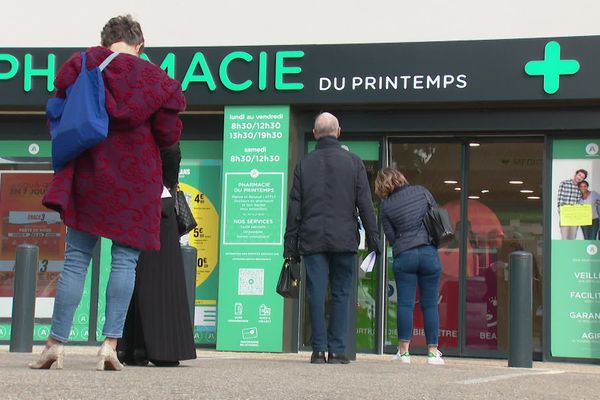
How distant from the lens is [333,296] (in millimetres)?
7707

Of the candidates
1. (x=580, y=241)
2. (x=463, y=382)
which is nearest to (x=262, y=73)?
(x=580, y=241)

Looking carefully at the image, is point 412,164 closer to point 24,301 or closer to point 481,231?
point 481,231

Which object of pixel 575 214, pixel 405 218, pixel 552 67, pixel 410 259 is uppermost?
pixel 552 67

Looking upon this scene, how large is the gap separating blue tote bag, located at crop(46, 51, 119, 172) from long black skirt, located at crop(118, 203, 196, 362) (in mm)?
941

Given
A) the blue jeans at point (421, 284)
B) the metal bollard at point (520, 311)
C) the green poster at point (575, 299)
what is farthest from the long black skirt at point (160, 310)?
the green poster at point (575, 299)

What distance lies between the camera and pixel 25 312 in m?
9.69

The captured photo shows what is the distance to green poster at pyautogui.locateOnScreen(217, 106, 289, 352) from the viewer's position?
462 inches

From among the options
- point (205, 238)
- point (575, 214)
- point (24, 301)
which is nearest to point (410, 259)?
point (575, 214)

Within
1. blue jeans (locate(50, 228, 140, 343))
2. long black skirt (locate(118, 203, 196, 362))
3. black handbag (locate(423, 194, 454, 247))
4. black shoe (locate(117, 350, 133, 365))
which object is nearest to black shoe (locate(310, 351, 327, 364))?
long black skirt (locate(118, 203, 196, 362))

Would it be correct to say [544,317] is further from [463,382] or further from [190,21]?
[463,382]

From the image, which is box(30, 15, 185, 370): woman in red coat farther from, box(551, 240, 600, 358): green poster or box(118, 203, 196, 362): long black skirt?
box(551, 240, 600, 358): green poster

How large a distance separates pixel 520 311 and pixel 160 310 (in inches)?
159

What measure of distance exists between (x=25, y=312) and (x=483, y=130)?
201 inches

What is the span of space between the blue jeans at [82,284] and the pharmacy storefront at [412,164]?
240 inches
